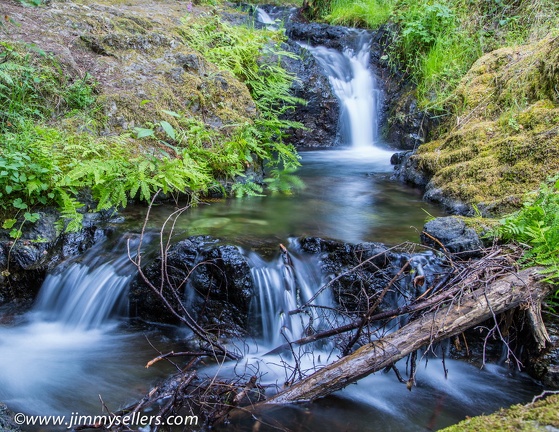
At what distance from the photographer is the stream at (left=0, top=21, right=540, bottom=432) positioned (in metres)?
3.13

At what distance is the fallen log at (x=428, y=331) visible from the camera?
9.37ft

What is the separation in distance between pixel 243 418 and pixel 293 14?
13.9m

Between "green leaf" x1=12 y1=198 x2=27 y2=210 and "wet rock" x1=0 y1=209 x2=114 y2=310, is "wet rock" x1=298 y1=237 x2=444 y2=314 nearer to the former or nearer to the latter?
"wet rock" x1=0 y1=209 x2=114 y2=310

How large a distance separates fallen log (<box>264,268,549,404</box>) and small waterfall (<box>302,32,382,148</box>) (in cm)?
728

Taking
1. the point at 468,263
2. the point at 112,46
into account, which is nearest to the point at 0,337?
the point at 468,263

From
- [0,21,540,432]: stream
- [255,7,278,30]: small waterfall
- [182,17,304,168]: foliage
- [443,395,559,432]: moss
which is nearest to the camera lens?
[443,395,559,432]: moss

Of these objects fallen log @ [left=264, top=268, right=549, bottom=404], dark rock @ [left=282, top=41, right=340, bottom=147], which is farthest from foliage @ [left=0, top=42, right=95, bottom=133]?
dark rock @ [left=282, top=41, right=340, bottom=147]

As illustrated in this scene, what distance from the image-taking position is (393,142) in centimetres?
982

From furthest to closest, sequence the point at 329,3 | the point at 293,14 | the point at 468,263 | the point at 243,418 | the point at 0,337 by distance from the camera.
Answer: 1. the point at 293,14
2. the point at 329,3
3. the point at 0,337
4. the point at 468,263
5. the point at 243,418

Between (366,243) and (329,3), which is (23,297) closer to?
(366,243)

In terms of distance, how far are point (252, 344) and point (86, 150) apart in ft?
9.59

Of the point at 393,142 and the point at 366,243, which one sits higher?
the point at 393,142

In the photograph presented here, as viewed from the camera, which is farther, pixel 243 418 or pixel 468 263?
pixel 468 263

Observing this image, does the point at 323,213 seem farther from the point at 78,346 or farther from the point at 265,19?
the point at 265,19
